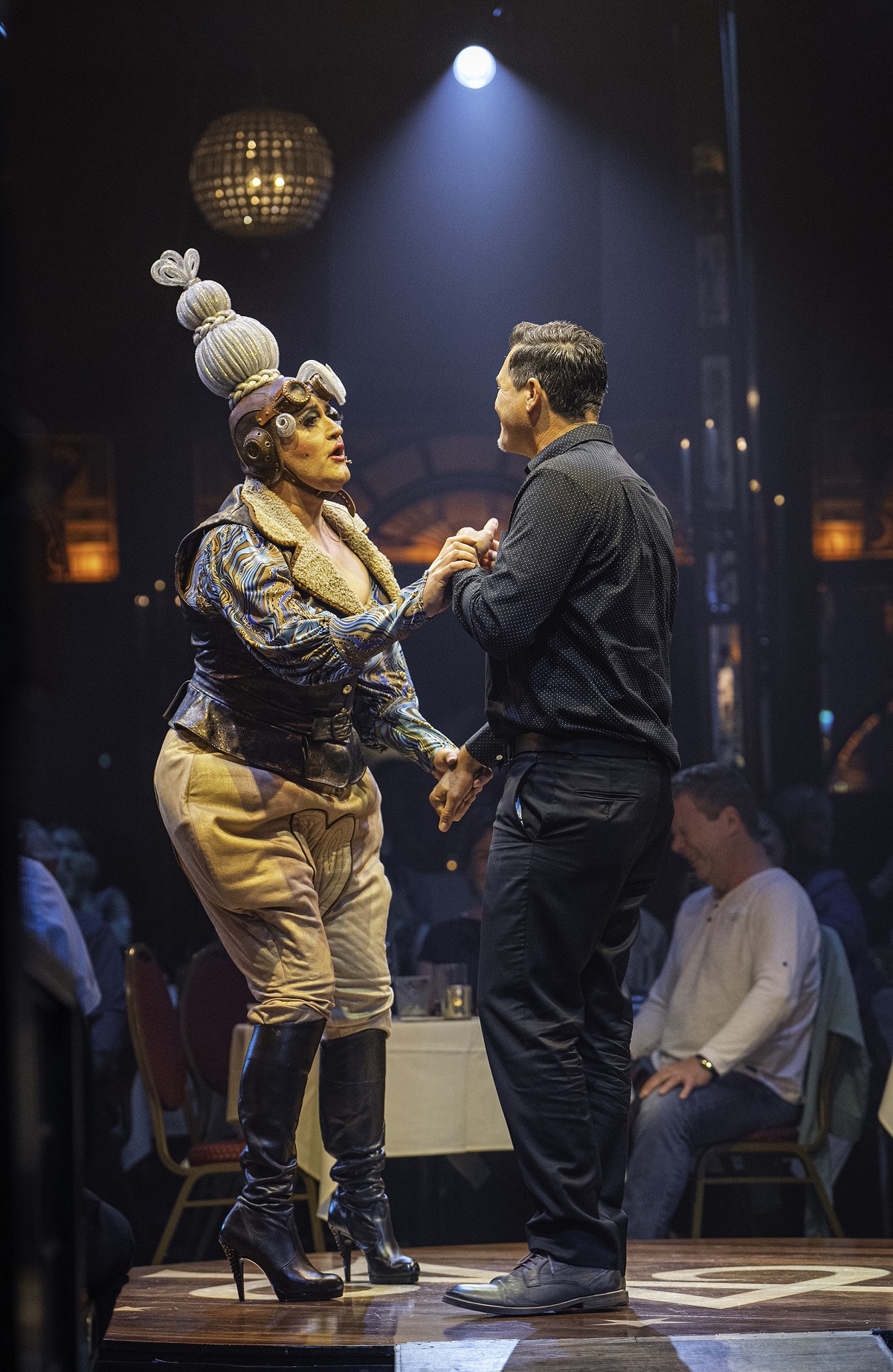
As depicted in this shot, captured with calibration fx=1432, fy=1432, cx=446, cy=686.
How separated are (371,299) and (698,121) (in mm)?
1750

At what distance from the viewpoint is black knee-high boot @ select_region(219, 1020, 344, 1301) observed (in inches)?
95.9

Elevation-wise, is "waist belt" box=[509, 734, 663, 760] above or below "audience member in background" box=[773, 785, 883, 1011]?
above

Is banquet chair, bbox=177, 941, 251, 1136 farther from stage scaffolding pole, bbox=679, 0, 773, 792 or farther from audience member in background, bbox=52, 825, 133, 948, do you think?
stage scaffolding pole, bbox=679, 0, 773, 792

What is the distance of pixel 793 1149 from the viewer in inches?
168

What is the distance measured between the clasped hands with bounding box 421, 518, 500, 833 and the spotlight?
4195 millimetres

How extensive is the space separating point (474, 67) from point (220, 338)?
3.89 m

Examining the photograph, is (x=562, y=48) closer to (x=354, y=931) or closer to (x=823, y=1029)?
(x=823, y=1029)

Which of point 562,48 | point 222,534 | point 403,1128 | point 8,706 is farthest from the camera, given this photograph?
point 562,48

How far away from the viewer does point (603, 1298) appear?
2256 millimetres

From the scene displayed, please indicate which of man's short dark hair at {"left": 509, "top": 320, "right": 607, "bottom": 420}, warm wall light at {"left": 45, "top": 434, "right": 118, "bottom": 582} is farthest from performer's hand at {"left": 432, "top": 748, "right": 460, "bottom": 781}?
warm wall light at {"left": 45, "top": 434, "right": 118, "bottom": 582}

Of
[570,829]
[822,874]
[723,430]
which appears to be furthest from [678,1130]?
[723,430]

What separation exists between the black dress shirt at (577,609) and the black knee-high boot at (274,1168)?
2.23 feet

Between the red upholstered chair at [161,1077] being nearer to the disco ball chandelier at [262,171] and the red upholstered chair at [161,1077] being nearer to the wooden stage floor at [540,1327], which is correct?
the wooden stage floor at [540,1327]

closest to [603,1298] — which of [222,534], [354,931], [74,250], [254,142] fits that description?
[354,931]
